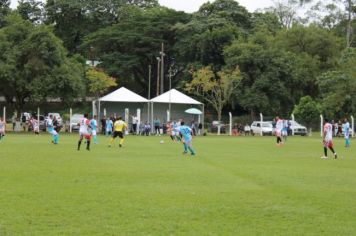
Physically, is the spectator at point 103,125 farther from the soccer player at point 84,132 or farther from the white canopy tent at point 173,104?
the soccer player at point 84,132

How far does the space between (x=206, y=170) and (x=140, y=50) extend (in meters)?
54.4

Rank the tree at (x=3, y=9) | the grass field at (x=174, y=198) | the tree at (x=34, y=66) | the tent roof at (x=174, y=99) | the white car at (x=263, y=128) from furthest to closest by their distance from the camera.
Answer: the tree at (x=3, y=9)
the white car at (x=263, y=128)
the tent roof at (x=174, y=99)
the tree at (x=34, y=66)
the grass field at (x=174, y=198)

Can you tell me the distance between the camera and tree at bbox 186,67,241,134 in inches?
2376

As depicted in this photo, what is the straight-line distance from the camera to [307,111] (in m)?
58.9

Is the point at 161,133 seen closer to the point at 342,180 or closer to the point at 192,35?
Result: the point at 192,35

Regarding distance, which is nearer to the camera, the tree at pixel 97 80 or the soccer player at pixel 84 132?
the soccer player at pixel 84 132

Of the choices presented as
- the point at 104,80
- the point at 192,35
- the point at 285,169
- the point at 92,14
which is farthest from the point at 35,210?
the point at 92,14

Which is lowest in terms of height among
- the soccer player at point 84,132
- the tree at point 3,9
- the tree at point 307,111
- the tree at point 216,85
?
the soccer player at point 84,132

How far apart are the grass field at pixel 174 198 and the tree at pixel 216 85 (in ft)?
131

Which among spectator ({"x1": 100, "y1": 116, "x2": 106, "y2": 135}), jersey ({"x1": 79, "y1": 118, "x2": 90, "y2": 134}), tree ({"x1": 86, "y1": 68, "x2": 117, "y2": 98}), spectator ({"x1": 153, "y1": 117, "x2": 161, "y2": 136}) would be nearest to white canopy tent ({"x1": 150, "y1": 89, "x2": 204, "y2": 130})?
spectator ({"x1": 153, "y1": 117, "x2": 161, "y2": 136})

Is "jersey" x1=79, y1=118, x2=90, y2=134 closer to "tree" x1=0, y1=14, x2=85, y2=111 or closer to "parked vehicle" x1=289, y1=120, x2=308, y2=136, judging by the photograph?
"tree" x1=0, y1=14, x2=85, y2=111

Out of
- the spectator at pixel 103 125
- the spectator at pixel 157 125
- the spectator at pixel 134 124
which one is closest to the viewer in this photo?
the spectator at pixel 103 125

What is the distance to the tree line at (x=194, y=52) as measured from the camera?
50.1 m

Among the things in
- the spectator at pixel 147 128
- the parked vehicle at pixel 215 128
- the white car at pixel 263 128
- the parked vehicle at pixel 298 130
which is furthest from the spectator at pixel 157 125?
the parked vehicle at pixel 298 130
